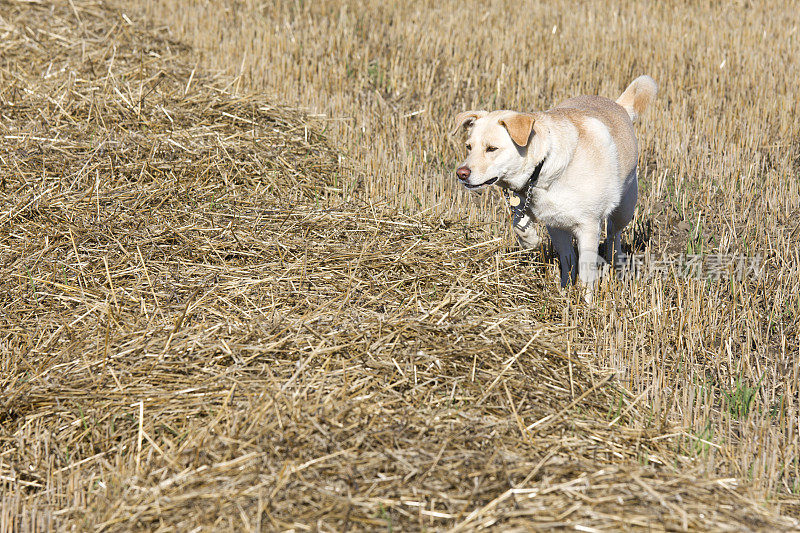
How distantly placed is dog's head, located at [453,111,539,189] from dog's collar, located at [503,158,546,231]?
0.06 meters

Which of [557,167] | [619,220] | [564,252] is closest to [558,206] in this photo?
[557,167]

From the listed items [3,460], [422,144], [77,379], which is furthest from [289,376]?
[422,144]

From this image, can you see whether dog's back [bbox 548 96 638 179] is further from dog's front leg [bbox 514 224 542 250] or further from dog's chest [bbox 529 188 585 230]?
dog's front leg [bbox 514 224 542 250]

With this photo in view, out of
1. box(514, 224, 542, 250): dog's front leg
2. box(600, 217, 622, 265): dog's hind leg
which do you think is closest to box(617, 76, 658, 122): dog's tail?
box(600, 217, 622, 265): dog's hind leg

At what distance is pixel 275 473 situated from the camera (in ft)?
8.09

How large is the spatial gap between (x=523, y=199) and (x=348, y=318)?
138cm

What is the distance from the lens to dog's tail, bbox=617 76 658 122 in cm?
494

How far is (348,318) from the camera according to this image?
3.38 meters

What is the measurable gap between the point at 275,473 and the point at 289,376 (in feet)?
1.90

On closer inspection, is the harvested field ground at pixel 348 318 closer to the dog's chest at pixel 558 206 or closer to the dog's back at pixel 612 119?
the dog's chest at pixel 558 206

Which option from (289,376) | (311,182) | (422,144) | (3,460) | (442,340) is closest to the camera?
(3,460)

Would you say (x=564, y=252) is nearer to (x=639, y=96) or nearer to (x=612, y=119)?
(x=612, y=119)

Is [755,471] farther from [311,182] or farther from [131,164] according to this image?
[131,164]

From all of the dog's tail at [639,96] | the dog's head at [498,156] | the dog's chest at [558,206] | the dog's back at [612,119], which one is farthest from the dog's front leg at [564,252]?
the dog's tail at [639,96]
